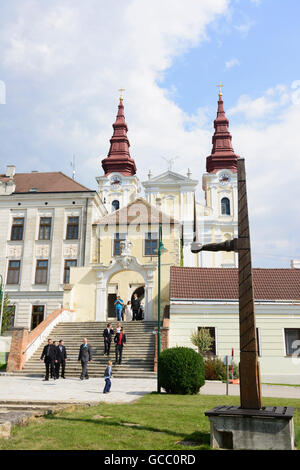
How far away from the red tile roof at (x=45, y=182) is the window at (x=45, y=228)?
107 inches

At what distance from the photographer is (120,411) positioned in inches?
346

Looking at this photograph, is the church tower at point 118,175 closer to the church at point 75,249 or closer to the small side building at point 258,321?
the church at point 75,249

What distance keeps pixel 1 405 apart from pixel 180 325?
13.7 metres

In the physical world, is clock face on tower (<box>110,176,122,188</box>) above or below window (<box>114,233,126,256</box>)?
above

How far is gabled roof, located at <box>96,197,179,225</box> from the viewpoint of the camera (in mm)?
34406

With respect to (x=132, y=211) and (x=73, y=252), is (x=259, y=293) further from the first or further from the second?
(x=73, y=252)

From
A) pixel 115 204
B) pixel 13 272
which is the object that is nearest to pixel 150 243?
pixel 13 272

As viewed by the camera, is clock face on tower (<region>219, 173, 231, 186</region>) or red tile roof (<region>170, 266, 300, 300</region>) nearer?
red tile roof (<region>170, 266, 300, 300</region>)

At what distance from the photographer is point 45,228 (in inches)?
1492

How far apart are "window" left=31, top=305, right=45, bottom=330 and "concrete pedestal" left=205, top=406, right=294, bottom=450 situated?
30.8m

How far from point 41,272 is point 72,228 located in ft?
15.2

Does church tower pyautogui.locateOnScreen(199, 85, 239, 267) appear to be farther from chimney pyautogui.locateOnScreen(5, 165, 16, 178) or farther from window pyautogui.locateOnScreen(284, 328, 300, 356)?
window pyautogui.locateOnScreen(284, 328, 300, 356)

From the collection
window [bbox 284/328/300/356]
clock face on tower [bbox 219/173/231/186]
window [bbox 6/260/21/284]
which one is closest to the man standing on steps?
window [bbox 284/328/300/356]
